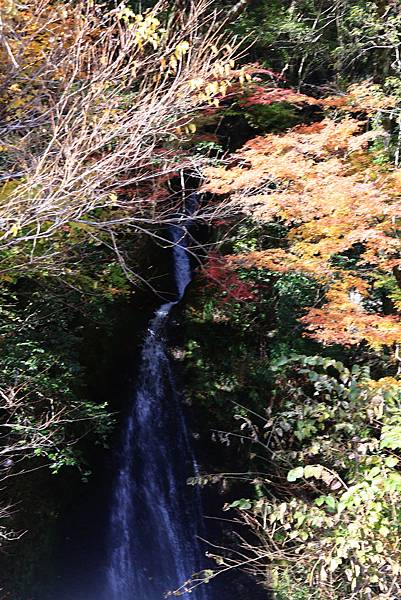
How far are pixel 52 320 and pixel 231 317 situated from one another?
3.47 m

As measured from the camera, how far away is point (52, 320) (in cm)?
604

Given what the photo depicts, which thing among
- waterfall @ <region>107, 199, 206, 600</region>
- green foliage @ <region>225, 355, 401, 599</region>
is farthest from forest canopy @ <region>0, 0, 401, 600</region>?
waterfall @ <region>107, 199, 206, 600</region>

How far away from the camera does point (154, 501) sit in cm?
791

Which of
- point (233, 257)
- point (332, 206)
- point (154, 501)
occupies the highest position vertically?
point (332, 206)

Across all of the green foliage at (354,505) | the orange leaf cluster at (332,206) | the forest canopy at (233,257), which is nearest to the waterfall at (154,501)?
the forest canopy at (233,257)

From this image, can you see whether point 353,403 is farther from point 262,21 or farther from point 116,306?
point 262,21

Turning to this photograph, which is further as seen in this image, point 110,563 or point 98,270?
point 110,563

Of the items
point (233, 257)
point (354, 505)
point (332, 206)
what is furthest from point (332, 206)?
point (354, 505)

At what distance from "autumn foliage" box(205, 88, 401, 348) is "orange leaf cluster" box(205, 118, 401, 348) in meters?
0.01

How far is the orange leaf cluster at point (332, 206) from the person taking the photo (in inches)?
193

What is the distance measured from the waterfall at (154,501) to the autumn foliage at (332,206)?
2.16 metres

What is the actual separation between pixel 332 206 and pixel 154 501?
588cm

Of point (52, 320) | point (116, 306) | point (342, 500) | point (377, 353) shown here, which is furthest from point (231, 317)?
point (342, 500)

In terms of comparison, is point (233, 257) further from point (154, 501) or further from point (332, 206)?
point (154, 501)
